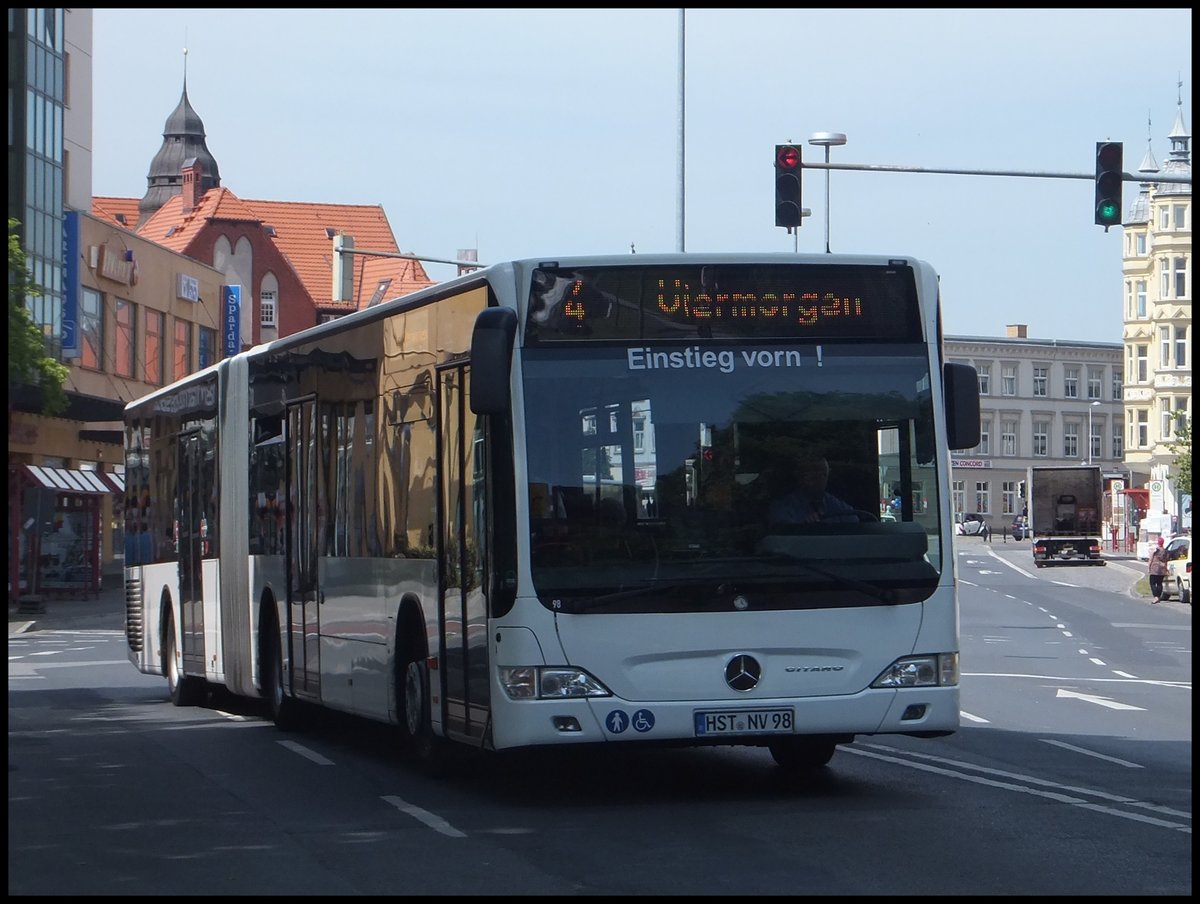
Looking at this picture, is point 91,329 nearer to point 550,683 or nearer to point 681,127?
point 681,127

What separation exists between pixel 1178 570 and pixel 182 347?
111ft

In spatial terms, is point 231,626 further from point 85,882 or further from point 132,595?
point 85,882

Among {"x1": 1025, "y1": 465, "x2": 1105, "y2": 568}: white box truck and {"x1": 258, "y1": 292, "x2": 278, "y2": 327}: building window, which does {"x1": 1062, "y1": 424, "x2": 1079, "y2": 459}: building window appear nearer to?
{"x1": 1025, "y1": 465, "x2": 1105, "y2": 568}: white box truck

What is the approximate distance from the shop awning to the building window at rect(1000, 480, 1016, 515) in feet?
382

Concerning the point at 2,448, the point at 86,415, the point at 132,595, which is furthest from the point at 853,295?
the point at 86,415

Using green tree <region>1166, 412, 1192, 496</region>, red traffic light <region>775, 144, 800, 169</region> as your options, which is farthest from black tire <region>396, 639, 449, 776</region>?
green tree <region>1166, 412, 1192, 496</region>

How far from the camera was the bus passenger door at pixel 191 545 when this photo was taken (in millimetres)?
19281

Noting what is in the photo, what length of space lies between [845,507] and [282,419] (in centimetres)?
630

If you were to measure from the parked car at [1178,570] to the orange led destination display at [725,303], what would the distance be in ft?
149

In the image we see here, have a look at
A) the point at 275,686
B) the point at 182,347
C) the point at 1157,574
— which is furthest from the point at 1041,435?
the point at 275,686

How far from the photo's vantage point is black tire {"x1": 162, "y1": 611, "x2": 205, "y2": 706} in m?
20.2

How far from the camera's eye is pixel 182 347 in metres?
72.2

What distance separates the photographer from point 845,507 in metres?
11.3

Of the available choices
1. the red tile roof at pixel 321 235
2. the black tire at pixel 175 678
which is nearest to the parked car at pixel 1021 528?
the red tile roof at pixel 321 235
